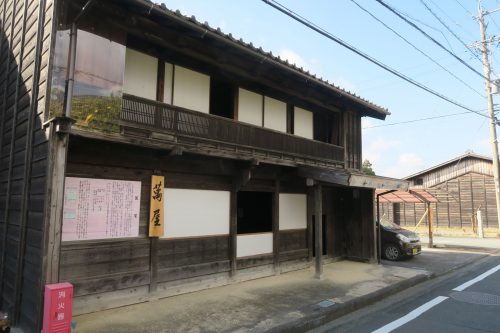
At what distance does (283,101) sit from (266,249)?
177 inches

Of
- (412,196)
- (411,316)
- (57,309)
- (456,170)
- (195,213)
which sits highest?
(456,170)

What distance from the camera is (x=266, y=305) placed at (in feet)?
23.5

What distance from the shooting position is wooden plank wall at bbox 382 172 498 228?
26.1 m

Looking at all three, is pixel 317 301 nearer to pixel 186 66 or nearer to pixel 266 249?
pixel 266 249

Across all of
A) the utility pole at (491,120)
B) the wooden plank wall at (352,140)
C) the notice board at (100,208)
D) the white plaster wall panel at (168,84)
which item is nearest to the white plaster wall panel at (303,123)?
the wooden plank wall at (352,140)

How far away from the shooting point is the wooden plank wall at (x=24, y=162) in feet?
18.4

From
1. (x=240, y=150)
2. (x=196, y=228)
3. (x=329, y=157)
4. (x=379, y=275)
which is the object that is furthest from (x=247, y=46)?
(x=379, y=275)

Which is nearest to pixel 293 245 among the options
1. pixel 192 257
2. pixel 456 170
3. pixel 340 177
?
pixel 340 177

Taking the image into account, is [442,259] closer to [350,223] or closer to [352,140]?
[350,223]

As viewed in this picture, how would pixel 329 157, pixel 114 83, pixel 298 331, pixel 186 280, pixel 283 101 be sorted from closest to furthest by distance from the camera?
pixel 298 331 < pixel 114 83 < pixel 186 280 < pixel 283 101 < pixel 329 157

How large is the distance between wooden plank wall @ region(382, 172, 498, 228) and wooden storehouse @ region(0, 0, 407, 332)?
20.1 m

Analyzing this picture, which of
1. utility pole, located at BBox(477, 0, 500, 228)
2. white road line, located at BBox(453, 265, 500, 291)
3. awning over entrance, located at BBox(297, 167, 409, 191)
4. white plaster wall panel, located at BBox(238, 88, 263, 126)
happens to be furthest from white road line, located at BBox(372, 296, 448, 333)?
utility pole, located at BBox(477, 0, 500, 228)

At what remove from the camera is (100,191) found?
6750mm

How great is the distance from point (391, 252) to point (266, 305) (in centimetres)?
841
